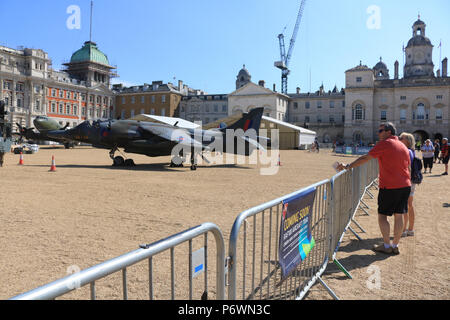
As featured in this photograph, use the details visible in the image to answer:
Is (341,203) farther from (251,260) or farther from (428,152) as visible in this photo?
(428,152)

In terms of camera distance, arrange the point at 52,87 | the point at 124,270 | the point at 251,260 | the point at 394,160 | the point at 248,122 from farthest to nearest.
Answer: the point at 52,87 → the point at 248,122 → the point at 394,160 → the point at 251,260 → the point at 124,270

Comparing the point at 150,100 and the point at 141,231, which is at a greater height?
the point at 150,100

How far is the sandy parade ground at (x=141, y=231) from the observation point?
13.9 ft

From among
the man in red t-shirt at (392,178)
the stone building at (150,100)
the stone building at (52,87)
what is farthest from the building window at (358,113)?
the man in red t-shirt at (392,178)

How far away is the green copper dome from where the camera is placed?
86456 millimetres

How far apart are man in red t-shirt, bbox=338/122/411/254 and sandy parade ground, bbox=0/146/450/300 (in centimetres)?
60

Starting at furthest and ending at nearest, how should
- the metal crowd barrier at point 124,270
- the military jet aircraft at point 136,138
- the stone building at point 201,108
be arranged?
the stone building at point 201,108 → the military jet aircraft at point 136,138 → the metal crowd barrier at point 124,270

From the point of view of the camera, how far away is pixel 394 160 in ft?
17.8

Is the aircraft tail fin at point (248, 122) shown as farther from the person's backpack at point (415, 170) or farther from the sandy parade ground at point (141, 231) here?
the person's backpack at point (415, 170)

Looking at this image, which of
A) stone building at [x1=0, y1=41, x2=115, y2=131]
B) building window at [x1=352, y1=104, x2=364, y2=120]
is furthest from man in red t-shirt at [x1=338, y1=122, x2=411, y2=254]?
building window at [x1=352, y1=104, x2=364, y2=120]

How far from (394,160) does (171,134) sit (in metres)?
15.5

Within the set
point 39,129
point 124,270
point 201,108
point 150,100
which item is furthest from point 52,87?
point 124,270
